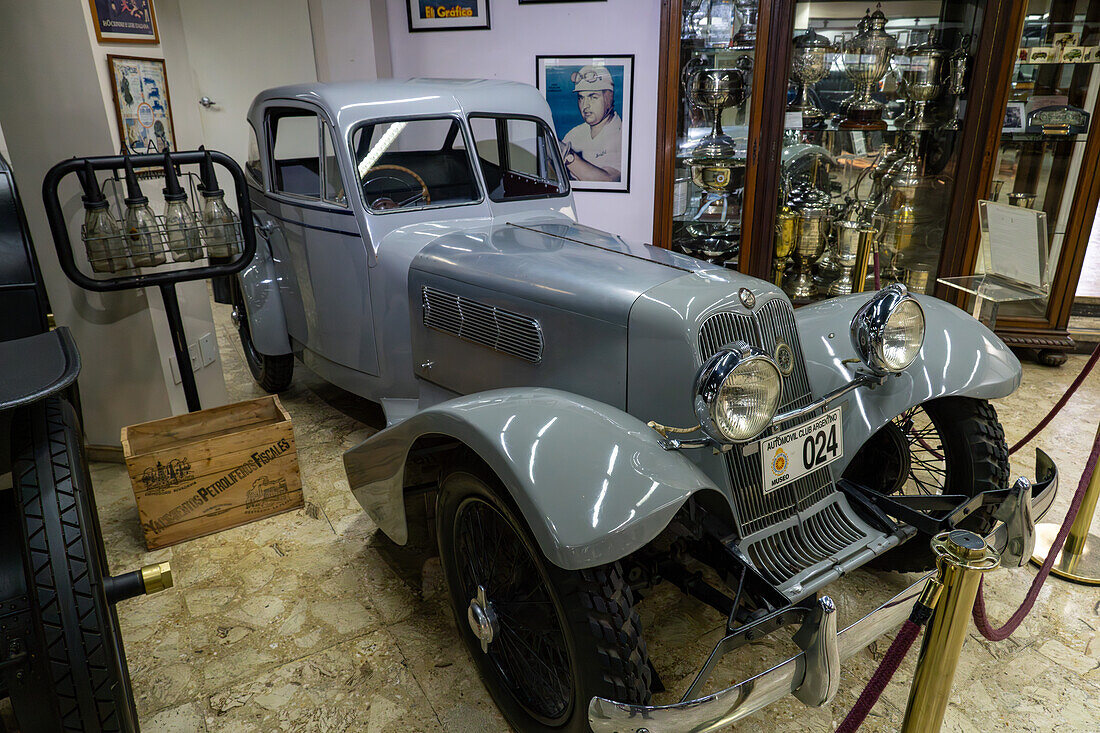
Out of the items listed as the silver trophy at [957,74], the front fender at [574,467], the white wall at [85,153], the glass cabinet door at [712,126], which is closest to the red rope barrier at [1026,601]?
the front fender at [574,467]

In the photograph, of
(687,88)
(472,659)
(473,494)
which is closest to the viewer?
(473,494)

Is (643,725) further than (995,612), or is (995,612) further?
(995,612)

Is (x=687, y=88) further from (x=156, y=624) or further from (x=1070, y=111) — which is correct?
(x=156, y=624)

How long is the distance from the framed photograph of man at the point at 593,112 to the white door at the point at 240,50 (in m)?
2.07

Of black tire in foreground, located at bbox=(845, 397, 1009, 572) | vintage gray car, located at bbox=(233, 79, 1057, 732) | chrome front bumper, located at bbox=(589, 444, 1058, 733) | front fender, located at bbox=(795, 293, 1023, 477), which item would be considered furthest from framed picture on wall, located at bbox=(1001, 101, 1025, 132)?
chrome front bumper, located at bbox=(589, 444, 1058, 733)

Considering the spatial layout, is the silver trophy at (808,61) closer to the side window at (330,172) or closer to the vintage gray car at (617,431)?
the vintage gray car at (617,431)

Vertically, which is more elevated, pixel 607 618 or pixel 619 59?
pixel 619 59

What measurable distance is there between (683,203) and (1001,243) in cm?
225

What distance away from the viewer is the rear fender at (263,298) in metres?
3.71

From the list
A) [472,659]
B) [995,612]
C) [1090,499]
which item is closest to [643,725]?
[472,659]

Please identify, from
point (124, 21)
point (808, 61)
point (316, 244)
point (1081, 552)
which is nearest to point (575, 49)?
point (808, 61)

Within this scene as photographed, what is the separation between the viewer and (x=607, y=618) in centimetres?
154

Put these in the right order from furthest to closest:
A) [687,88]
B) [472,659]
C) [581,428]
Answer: [687,88] → [472,659] → [581,428]

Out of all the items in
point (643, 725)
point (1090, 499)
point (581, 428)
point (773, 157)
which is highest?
point (773, 157)
